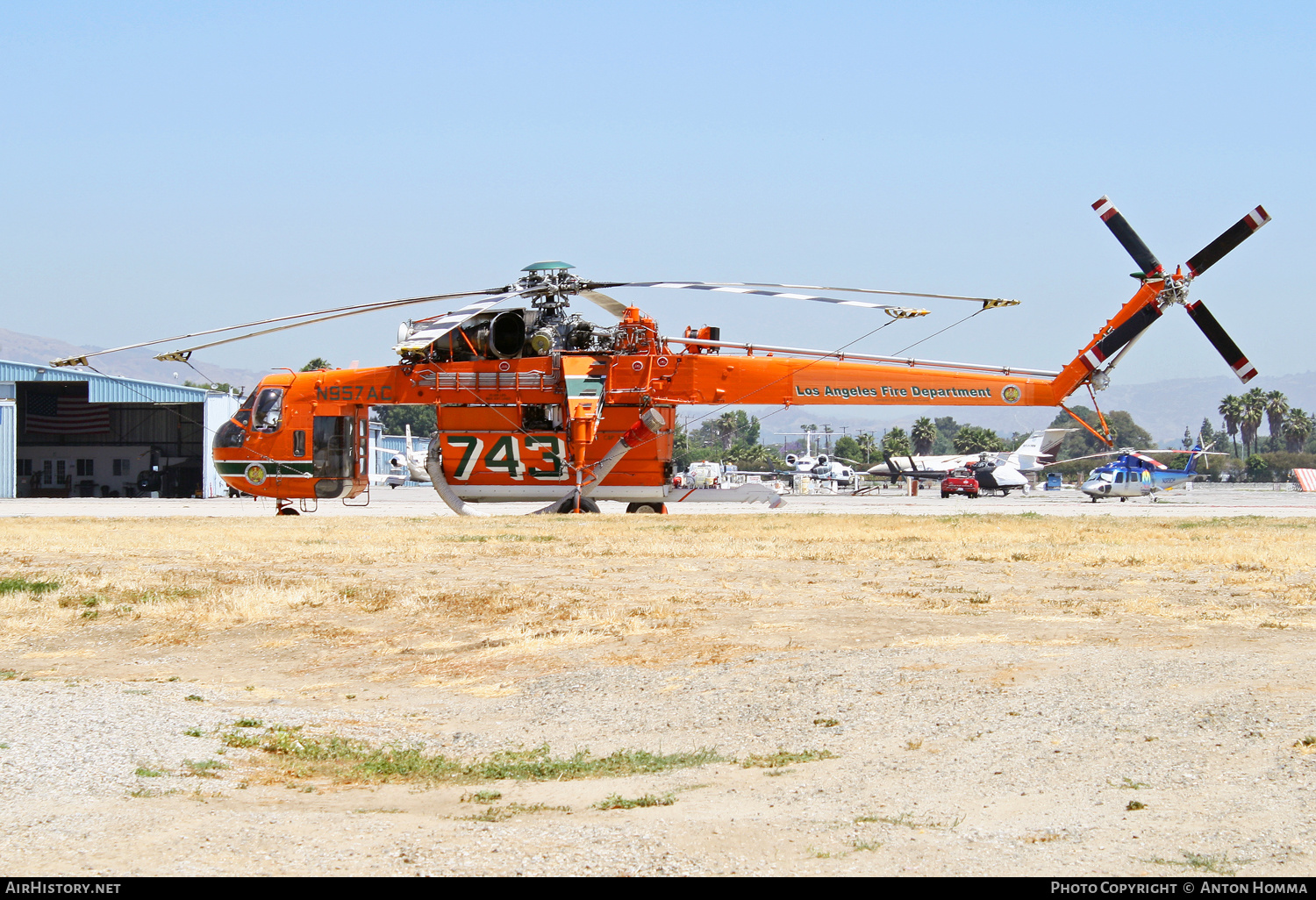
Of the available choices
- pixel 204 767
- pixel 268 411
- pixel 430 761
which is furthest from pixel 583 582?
pixel 268 411

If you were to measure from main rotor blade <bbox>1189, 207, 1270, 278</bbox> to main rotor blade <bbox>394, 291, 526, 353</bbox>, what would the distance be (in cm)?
1521

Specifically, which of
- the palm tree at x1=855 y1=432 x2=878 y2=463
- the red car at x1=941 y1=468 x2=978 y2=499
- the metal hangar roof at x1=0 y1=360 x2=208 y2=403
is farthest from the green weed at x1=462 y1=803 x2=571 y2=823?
the palm tree at x1=855 y1=432 x2=878 y2=463

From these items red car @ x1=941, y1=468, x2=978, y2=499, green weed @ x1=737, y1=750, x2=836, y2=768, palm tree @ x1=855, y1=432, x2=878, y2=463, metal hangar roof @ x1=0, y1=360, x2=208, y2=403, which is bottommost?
green weed @ x1=737, y1=750, x2=836, y2=768

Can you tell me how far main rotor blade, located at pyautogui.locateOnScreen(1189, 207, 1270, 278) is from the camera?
80.2 ft

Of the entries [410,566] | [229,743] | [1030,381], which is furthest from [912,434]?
[229,743]

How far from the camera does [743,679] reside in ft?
28.0

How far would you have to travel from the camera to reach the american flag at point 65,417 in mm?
65812

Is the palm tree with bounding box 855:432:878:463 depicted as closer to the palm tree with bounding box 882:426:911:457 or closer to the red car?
the palm tree with bounding box 882:426:911:457

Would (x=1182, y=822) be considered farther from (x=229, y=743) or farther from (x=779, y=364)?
(x=779, y=364)

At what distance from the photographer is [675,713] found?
7758 millimetres

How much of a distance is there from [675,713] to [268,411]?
22305mm

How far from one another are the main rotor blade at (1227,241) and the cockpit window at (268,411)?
21.7 m

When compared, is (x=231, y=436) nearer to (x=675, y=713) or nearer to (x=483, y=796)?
(x=675, y=713)

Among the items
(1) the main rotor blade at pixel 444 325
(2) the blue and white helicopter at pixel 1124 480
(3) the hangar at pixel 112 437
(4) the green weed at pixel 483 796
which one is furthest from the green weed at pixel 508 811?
(3) the hangar at pixel 112 437
